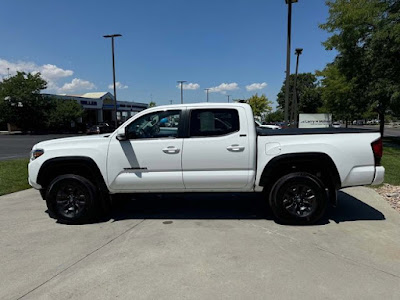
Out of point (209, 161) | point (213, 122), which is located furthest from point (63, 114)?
point (209, 161)

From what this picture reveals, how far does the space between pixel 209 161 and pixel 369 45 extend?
16.6m

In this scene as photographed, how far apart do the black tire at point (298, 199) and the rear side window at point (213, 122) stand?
1.12 m

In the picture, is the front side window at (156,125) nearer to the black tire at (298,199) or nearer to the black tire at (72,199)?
the black tire at (72,199)

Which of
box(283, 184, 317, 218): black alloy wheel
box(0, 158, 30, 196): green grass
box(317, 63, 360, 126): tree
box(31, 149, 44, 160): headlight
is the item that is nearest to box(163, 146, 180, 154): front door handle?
box(283, 184, 317, 218): black alloy wheel

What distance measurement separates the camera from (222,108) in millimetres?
4824

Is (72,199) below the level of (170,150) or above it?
below

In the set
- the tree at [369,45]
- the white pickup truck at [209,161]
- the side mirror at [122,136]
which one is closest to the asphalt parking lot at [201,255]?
the white pickup truck at [209,161]

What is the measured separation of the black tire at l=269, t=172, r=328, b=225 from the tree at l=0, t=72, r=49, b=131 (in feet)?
128

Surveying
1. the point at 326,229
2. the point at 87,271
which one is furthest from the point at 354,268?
the point at 87,271

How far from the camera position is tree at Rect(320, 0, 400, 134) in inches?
595

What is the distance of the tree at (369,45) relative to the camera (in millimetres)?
15117

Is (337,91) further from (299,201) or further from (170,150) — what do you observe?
(170,150)

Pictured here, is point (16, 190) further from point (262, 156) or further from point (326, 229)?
point (326, 229)

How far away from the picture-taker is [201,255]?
12.4 ft
